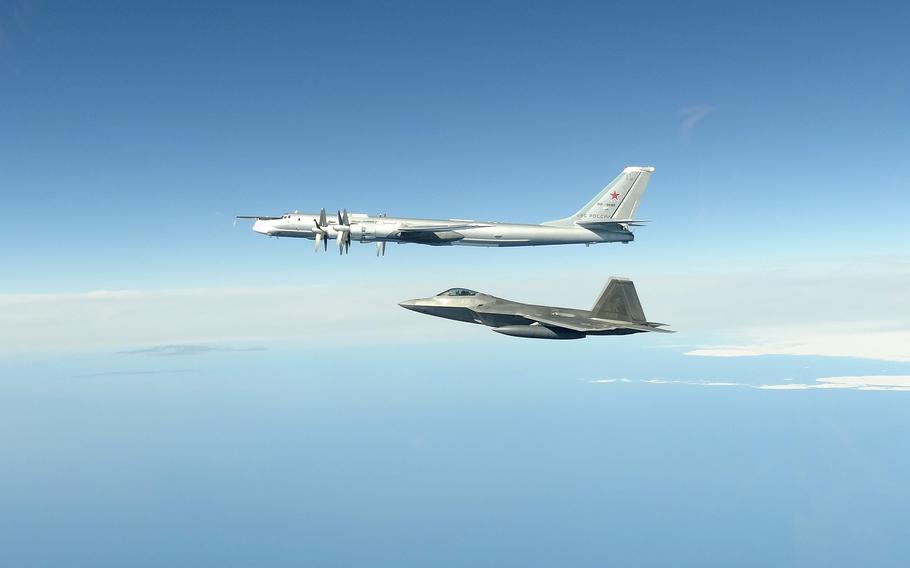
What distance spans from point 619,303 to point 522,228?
14.5m

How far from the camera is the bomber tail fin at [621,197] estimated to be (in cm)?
4422

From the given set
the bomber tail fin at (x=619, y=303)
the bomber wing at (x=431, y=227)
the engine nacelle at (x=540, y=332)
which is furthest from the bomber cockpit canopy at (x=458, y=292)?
the bomber wing at (x=431, y=227)

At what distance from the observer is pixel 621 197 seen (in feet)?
146

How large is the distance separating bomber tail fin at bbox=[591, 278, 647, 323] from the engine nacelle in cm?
235

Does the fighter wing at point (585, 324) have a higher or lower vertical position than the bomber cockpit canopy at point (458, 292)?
lower

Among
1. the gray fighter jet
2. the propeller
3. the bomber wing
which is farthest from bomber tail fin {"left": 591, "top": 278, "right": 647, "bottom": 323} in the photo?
the propeller

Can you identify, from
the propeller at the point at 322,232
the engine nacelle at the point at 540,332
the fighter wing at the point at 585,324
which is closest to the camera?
the fighter wing at the point at 585,324

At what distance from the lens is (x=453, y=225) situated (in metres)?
44.2

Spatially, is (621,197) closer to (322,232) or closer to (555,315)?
(555,315)

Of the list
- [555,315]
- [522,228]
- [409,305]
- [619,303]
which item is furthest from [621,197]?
[409,305]

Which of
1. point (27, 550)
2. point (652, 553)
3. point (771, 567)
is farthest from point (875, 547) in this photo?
point (27, 550)

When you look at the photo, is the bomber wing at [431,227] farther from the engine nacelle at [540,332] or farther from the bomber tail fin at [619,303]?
the bomber tail fin at [619,303]

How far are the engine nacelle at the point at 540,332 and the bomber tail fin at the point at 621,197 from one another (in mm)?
15365

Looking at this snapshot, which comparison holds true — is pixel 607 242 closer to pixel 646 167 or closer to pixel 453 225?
pixel 646 167
